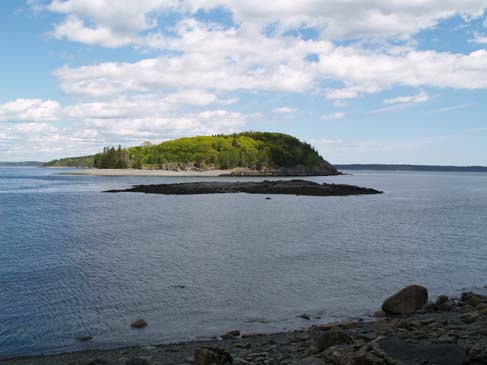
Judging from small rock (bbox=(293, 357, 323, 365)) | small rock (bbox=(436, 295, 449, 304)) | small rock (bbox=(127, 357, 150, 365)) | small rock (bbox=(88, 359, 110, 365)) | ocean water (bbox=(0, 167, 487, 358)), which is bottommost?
ocean water (bbox=(0, 167, 487, 358))

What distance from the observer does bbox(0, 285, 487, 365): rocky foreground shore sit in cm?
1016

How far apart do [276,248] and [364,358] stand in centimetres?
2234

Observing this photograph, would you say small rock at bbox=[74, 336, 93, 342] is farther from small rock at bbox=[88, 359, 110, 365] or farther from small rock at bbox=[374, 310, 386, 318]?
small rock at bbox=[374, 310, 386, 318]

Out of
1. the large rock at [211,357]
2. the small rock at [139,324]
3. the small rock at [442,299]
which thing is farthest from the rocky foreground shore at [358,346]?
the small rock at [139,324]

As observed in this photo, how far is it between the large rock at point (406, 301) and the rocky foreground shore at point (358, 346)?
0.04 meters

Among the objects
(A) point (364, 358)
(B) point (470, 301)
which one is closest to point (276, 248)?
(B) point (470, 301)

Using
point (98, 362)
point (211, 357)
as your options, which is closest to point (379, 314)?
point (211, 357)

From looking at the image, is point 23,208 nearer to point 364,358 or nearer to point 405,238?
point 405,238

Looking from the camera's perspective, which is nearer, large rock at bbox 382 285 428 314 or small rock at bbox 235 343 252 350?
small rock at bbox 235 343 252 350

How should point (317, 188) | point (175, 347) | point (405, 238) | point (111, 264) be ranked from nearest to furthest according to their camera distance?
point (175, 347) → point (111, 264) → point (405, 238) → point (317, 188)

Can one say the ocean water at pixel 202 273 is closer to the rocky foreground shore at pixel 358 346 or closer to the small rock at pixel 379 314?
the small rock at pixel 379 314

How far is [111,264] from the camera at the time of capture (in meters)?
25.7

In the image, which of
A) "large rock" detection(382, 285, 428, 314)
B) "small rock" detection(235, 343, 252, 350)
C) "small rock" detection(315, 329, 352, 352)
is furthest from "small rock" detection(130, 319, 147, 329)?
"large rock" detection(382, 285, 428, 314)

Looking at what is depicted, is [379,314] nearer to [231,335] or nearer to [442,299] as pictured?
[442,299]
